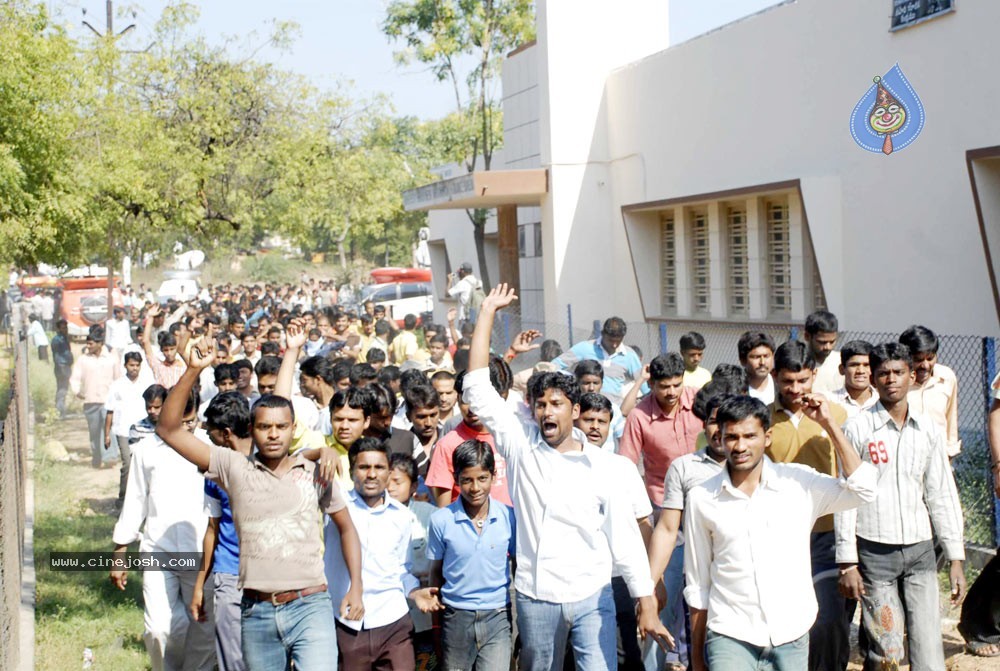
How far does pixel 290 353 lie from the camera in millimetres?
5973

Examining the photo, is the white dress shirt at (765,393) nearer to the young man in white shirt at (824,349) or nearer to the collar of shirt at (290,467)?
the young man in white shirt at (824,349)

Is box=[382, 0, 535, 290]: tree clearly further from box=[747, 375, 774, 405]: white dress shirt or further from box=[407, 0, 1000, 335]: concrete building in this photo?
box=[747, 375, 774, 405]: white dress shirt

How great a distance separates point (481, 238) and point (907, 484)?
64.5 feet

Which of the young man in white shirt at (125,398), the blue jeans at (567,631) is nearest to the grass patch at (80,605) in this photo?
the young man in white shirt at (125,398)

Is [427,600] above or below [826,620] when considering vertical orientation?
above

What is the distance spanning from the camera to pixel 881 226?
12.3 metres

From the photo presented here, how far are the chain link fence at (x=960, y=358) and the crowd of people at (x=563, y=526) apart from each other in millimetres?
1912

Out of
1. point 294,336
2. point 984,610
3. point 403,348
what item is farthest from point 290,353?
point 403,348

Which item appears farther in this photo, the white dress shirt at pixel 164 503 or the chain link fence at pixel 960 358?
the chain link fence at pixel 960 358

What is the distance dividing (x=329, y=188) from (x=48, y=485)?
989cm

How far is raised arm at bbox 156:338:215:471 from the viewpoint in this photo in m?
4.78

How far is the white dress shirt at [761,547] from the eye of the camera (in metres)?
4.41

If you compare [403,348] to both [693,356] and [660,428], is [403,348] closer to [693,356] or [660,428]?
[693,356]

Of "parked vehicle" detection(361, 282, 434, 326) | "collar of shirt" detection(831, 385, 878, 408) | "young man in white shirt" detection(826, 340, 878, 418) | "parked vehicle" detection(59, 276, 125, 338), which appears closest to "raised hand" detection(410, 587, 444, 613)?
"young man in white shirt" detection(826, 340, 878, 418)
